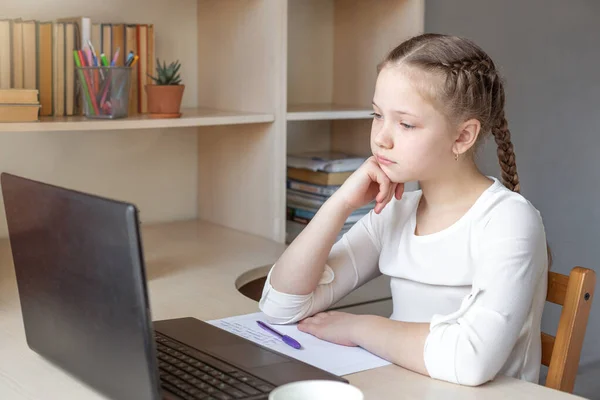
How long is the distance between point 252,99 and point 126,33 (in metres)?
0.34

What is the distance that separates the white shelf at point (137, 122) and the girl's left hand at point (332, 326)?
0.67m

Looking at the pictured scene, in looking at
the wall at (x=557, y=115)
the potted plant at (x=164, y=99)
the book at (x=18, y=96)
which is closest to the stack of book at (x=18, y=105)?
the book at (x=18, y=96)

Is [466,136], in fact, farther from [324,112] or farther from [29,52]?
[29,52]

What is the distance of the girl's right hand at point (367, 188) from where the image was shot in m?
1.34

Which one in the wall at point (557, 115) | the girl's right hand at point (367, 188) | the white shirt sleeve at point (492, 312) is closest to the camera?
the white shirt sleeve at point (492, 312)

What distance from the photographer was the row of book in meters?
1.84

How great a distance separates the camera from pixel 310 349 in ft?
4.09

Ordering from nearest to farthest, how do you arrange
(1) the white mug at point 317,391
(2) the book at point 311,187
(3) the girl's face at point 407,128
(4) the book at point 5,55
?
(1) the white mug at point 317,391, (3) the girl's face at point 407,128, (4) the book at point 5,55, (2) the book at point 311,187

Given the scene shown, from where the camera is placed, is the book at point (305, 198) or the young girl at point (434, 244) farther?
the book at point (305, 198)

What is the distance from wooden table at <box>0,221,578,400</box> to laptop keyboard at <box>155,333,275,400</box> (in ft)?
0.33

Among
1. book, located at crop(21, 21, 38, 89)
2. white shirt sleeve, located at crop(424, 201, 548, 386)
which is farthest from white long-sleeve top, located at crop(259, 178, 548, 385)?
book, located at crop(21, 21, 38, 89)

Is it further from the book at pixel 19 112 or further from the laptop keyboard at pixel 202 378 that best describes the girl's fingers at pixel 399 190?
the book at pixel 19 112

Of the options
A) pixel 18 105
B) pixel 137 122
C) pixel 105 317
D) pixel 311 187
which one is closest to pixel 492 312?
pixel 105 317

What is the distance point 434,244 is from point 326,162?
0.92 meters
